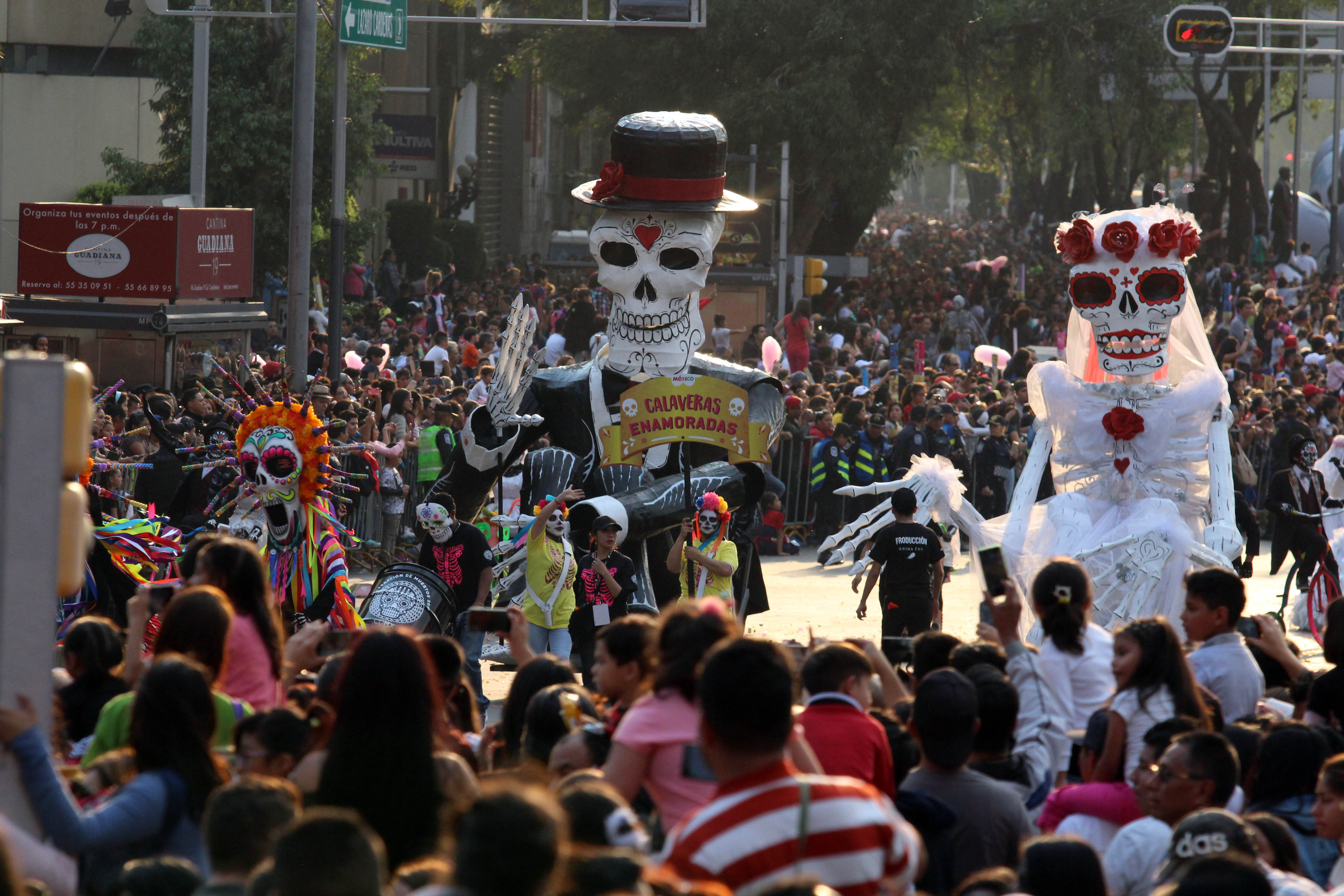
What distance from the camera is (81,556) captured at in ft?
14.0

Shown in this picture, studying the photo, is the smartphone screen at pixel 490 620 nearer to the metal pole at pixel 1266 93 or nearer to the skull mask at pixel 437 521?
the skull mask at pixel 437 521

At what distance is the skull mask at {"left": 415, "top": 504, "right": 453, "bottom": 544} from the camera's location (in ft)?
30.5

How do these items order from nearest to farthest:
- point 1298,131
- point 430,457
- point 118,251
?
point 430,457 < point 118,251 < point 1298,131

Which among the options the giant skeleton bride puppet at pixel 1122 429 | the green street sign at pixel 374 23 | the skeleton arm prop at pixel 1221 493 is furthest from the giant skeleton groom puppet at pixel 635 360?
the green street sign at pixel 374 23

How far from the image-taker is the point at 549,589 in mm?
Result: 10055

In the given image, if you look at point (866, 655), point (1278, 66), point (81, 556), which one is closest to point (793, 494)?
point (866, 655)

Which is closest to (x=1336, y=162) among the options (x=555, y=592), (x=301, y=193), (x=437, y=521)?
(x=301, y=193)

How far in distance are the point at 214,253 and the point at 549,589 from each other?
28.8ft

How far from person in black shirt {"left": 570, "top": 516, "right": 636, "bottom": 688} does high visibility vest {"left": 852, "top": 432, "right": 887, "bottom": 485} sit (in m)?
6.35

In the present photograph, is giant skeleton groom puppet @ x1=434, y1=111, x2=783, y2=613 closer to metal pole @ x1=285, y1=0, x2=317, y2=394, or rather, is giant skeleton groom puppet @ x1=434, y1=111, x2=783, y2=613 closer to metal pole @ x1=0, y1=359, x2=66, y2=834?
metal pole @ x1=0, y1=359, x2=66, y2=834

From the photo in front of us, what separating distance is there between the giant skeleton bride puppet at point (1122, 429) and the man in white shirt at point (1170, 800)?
13.1 ft

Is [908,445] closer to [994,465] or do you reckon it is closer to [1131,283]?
[994,465]

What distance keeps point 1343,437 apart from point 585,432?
5172 mm

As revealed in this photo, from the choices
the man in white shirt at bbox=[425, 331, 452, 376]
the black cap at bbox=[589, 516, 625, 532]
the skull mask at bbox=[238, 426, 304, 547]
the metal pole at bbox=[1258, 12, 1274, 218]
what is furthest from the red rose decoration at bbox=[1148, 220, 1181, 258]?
the metal pole at bbox=[1258, 12, 1274, 218]
